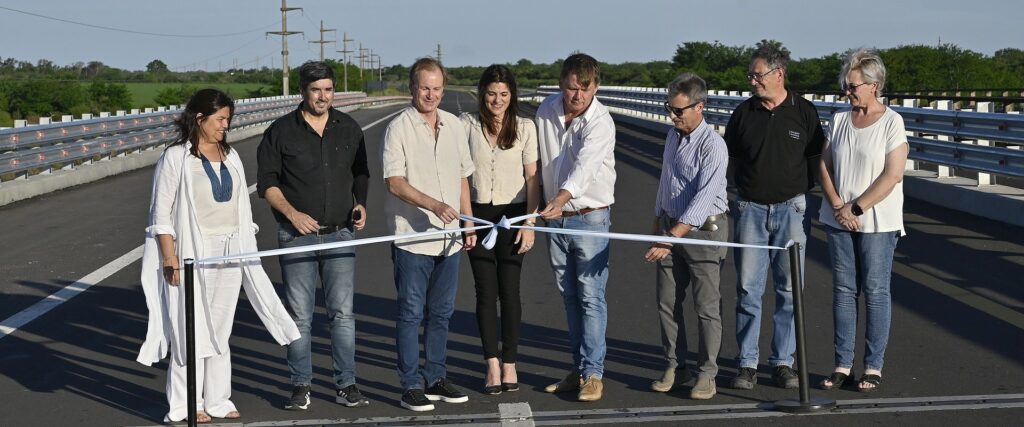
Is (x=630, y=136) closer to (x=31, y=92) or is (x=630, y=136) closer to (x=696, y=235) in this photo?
(x=696, y=235)

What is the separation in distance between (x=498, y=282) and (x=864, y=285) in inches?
77.3

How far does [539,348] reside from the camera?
8.20 m

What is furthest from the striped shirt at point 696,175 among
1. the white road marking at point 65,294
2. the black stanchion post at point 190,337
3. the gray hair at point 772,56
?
the white road marking at point 65,294

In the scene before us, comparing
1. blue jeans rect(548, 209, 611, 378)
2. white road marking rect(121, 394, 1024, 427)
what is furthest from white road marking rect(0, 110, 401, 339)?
blue jeans rect(548, 209, 611, 378)

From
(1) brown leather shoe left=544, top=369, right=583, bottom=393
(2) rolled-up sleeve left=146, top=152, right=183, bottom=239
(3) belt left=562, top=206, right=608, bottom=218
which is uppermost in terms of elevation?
(2) rolled-up sleeve left=146, top=152, right=183, bottom=239

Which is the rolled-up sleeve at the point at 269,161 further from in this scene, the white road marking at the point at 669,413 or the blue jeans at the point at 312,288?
the white road marking at the point at 669,413

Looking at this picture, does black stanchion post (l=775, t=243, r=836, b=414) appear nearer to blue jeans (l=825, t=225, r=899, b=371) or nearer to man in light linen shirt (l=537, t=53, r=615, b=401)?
blue jeans (l=825, t=225, r=899, b=371)

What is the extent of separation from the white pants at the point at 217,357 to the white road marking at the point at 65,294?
2781 mm

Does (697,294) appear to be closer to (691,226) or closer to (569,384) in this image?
(691,226)

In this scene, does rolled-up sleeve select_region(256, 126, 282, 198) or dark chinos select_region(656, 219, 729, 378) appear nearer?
rolled-up sleeve select_region(256, 126, 282, 198)

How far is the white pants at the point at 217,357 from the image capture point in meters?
6.56

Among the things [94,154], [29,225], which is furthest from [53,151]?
[29,225]

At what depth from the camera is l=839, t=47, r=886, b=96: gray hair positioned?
6919mm

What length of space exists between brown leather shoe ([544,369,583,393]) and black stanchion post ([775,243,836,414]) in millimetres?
1052
